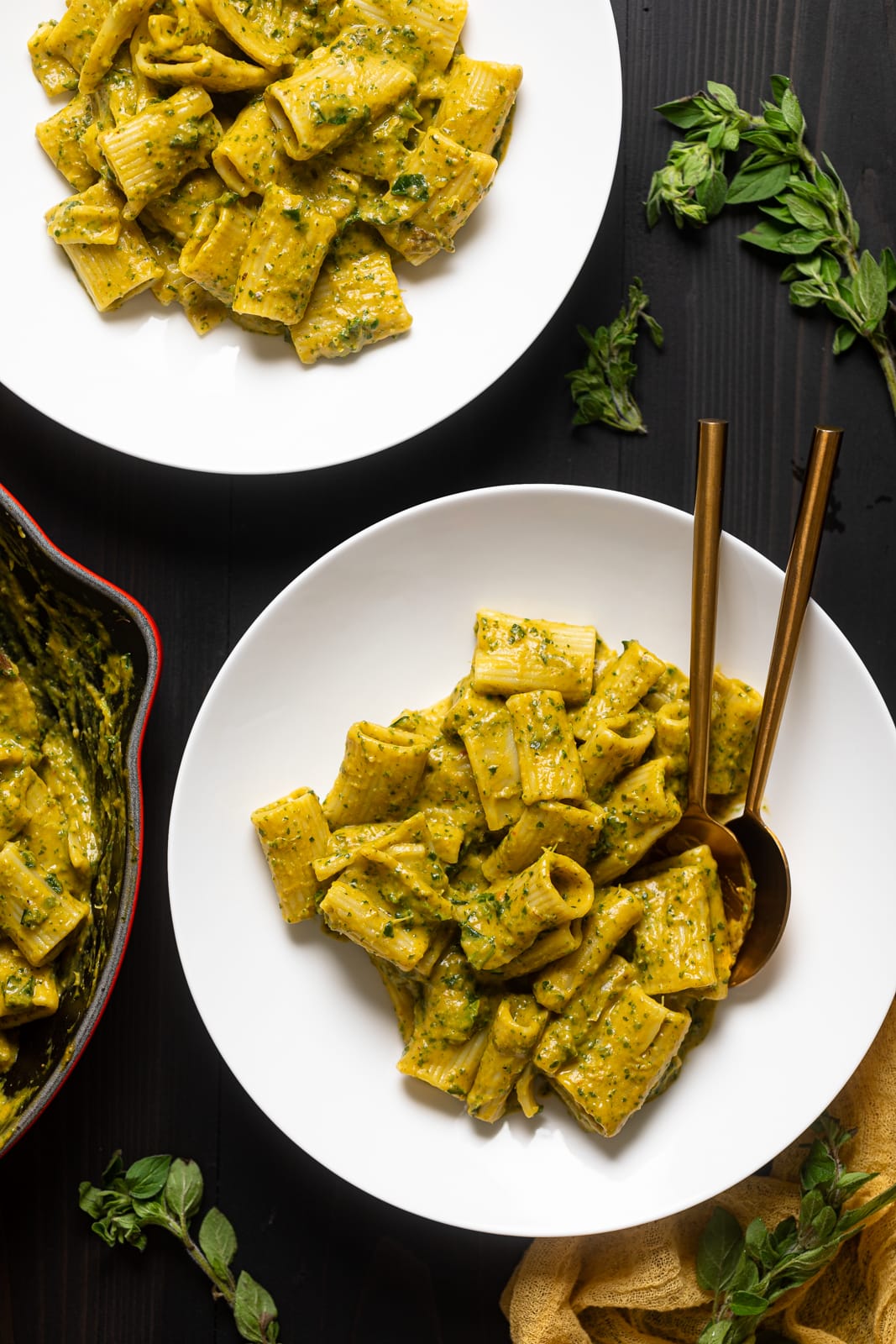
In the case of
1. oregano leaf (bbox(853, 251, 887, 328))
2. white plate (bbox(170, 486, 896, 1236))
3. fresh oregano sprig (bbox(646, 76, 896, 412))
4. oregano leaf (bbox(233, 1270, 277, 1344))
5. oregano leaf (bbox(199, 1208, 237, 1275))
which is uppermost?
fresh oregano sprig (bbox(646, 76, 896, 412))

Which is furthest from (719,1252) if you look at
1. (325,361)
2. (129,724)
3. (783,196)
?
(783,196)

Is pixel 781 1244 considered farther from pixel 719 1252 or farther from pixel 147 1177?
pixel 147 1177

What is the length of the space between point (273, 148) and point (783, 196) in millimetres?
939

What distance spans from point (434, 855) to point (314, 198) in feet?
3.77

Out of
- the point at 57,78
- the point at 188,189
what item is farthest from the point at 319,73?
the point at 57,78

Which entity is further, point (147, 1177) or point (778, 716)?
point (147, 1177)

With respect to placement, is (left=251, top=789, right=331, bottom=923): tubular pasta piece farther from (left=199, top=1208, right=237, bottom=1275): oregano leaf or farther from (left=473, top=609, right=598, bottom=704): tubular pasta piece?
(left=199, top=1208, right=237, bottom=1275): oregano leaf

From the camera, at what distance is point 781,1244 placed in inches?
72.7

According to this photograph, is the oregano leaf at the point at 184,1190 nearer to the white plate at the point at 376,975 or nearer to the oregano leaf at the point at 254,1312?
the oregano leaf at the point at 254,1312

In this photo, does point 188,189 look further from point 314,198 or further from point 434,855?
point 434,855

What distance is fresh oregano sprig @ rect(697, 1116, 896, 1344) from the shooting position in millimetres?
1807

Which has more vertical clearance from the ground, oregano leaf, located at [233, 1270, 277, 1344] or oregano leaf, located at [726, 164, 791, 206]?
oregano leaf, located at [726, 164, 791, 206]

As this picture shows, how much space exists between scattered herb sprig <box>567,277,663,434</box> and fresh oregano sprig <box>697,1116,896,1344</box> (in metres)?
1.35

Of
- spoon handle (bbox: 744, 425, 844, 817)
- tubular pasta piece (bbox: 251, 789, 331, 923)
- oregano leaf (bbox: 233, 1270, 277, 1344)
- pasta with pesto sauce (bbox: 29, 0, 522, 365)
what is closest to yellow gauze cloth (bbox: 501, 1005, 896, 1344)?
oregano leaf (bbox: 233, 1270, 277, 1344)
